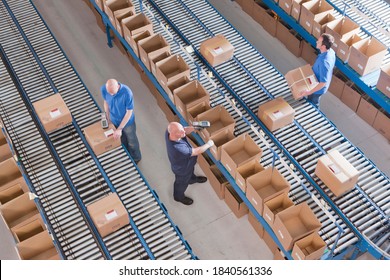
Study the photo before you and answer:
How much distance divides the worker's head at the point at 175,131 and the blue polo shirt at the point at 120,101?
0.96 metres

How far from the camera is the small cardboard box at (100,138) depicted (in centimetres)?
678

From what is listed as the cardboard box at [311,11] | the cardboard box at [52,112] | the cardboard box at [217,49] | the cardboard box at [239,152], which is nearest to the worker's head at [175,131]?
the cardboard box at [239,152]

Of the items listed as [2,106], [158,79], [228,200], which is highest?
[158,79]

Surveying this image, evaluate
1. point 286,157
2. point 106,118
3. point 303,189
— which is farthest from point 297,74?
point 106,118

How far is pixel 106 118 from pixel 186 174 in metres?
1.50

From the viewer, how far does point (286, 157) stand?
6.95m

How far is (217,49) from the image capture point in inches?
314

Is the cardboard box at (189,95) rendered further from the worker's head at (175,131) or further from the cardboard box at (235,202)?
the cardboard box at (235,202)

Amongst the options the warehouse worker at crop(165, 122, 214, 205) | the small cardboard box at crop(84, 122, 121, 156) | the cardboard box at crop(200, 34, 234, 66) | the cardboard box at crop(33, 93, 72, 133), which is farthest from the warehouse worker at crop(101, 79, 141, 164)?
the cardboard box at crop(200, 34, 234, 66)

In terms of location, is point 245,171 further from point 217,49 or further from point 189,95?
point 217,49

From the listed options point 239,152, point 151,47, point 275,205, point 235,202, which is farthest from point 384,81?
point 151,47

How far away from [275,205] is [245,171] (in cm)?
64
